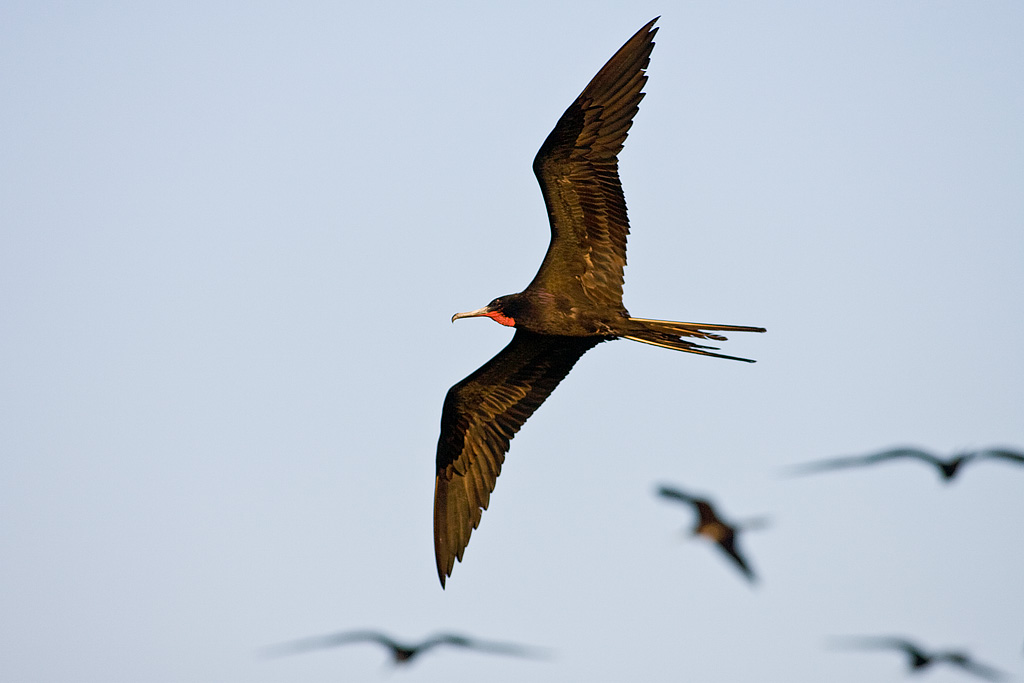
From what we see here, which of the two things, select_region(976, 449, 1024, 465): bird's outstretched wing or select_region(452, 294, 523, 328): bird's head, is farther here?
select_region(452, 294, 523, 328): bird's head

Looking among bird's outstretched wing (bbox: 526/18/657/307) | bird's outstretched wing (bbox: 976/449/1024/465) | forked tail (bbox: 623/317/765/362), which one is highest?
bird's outstretched wing (bbox: 526/18/657/307)

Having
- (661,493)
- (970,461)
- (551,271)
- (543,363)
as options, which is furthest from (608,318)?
(970,461)

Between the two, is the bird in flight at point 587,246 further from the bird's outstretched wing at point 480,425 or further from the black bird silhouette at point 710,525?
the black bird silhouette at point 710,525

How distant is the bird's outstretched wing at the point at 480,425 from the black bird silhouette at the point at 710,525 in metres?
2.69

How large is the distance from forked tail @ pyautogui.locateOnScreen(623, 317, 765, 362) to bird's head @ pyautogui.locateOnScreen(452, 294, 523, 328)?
89cm

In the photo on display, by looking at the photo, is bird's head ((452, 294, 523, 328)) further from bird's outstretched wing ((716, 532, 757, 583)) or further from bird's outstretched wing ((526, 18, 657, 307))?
bird's outstretched wing ((716, 532, 757, 583))

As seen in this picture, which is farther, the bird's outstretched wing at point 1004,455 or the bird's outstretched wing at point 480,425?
the bird's outstretched wing at point 480,425

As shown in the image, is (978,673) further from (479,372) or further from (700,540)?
(479,372)

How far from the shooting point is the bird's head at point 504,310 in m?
9.09

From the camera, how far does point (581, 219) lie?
8867 millimetres

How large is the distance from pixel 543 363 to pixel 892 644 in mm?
3432

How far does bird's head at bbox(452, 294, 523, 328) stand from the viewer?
9094 mm

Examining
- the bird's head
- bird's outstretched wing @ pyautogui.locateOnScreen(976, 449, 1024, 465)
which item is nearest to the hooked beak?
the bird's head

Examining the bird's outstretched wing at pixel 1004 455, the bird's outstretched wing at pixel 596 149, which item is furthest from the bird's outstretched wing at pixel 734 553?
the bird's outstretched wing at pixel 596 149
